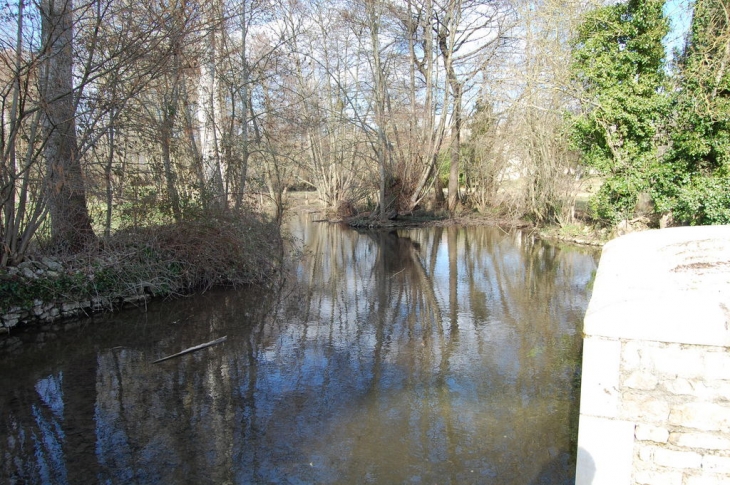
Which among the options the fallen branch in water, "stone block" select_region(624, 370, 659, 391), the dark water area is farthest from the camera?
the fallen branch in water

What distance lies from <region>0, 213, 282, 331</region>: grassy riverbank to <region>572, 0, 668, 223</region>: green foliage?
972cm

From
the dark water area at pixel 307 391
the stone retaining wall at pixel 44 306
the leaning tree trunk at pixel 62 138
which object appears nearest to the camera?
the dark water area at pixel 307 391

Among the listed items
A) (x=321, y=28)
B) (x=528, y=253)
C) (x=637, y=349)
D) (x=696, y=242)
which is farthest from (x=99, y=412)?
(x=321, y=28)

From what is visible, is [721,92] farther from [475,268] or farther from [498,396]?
[498,396]

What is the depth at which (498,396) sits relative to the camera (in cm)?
584

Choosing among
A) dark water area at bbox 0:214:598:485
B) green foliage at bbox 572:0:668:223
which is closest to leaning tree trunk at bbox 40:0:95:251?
dark water area at bbox 0:214:598:485

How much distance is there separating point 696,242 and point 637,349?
1.04 meters

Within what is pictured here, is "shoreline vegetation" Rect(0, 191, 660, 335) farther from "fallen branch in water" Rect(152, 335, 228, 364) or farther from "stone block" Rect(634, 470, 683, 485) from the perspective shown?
"stone block" Rect(634, 470, 683, 485)

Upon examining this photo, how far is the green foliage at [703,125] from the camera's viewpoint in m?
12.8

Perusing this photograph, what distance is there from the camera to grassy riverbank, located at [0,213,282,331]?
28.5 feet

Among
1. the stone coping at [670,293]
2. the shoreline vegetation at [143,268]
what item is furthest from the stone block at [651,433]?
the shoreline vegetation at [143,268]

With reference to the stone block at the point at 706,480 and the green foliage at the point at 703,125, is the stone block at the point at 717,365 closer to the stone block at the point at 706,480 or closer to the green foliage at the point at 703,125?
the stone block at the point at 706,480

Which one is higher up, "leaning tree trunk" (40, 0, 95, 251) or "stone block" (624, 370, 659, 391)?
"leaning tree trunk" (40, 0, 95, 251)

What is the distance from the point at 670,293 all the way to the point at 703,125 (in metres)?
12.4
